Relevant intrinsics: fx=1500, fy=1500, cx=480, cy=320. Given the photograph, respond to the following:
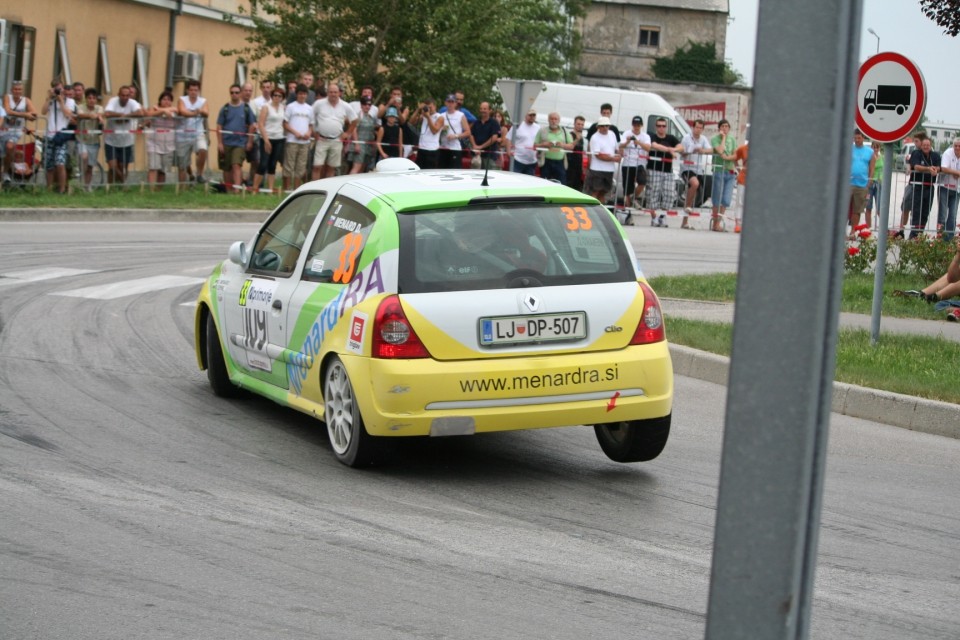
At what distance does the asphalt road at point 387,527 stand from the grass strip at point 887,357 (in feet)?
1.85

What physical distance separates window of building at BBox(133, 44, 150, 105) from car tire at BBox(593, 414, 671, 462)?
32528 mm

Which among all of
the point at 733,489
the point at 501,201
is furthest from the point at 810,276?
the point at 501,201

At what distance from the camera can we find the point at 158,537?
5.88m

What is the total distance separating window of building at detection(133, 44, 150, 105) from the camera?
38.5m

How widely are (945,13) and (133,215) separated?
42.8 ft

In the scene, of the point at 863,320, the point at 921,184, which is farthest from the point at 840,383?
the point at 921,184

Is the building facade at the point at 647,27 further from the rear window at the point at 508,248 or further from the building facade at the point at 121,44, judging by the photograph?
the rear window at the point at 508,248

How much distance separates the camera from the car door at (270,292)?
27.6ft

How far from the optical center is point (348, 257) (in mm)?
7812

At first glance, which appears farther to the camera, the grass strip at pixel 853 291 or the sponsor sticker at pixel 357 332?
the grass strip at pixel 853 291

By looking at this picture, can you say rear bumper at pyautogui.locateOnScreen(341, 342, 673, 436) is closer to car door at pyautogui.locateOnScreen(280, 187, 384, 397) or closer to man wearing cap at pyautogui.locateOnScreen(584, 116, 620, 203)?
car door at pyautogui.locateOnScreen(280, 187, 384, 397)

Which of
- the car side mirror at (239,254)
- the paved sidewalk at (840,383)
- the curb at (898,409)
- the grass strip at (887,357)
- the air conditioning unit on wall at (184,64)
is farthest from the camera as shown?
the air conditioning unit on wall at (184,64)

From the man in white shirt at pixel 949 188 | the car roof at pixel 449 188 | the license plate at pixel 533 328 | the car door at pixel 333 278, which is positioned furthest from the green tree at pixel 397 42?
the license plate at pixel 533 328

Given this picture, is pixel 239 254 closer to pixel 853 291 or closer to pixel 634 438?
pixel 634 438
